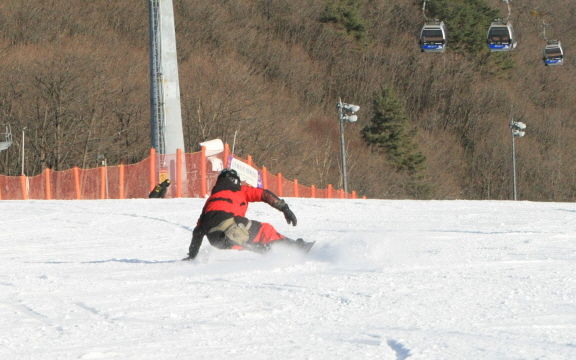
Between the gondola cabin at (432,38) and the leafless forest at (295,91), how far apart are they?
19.8 meters

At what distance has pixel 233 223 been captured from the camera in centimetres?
984

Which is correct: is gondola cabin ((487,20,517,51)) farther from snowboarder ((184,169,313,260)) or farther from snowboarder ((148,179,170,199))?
snowboarder ((184,169,313,260))

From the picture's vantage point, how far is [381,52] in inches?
4751

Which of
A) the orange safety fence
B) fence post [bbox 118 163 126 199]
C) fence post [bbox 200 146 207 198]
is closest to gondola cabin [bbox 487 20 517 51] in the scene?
the orange safety fence

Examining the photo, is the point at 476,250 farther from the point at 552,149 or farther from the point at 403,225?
the point at 552,149

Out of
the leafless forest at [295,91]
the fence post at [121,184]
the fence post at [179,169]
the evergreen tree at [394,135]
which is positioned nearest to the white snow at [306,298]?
the fence post at [179,169]

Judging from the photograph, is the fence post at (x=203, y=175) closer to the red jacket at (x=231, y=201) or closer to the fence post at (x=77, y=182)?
the fence post at (x=77, y=182)

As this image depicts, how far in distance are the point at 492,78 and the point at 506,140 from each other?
14621mm

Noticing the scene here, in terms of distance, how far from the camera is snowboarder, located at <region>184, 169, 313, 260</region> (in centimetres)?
983

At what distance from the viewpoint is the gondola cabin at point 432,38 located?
31.9 meters

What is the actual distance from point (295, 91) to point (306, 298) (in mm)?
100899

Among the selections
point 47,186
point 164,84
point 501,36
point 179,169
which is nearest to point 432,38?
point 501,36

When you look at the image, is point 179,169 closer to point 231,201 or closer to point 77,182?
point 77,182

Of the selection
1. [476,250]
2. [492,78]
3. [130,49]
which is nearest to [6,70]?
[130,49]
